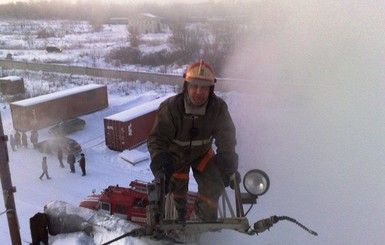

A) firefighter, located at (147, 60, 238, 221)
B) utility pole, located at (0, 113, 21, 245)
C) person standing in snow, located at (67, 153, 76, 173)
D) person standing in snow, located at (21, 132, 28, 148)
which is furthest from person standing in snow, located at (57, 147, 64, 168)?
firefighter, located at (147, 60, 238, 221)

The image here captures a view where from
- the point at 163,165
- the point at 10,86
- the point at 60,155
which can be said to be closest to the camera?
the point at 163,165

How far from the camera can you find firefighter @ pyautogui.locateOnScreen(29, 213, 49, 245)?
1541 millimetres

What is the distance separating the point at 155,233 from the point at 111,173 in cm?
807

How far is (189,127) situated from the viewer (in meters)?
2.03

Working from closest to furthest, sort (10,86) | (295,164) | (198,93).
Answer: (198,93) < (295,164) < (10,86)

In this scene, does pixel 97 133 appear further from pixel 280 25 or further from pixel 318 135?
pixel 280 25

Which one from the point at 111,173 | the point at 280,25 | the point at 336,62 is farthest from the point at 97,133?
the point at 336,62

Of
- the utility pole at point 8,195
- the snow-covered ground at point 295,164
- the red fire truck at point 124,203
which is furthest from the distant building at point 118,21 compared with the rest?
the utility pole at point 8,195

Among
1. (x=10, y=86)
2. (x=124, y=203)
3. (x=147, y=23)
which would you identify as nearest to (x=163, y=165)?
(x=124, y=203)

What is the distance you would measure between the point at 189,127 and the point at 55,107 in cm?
1159

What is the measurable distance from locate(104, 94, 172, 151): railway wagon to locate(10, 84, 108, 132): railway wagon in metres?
2.87

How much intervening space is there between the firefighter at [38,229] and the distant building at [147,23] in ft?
143

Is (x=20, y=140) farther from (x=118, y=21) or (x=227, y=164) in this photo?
(x=118, y=21)

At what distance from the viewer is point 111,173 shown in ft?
29.7
